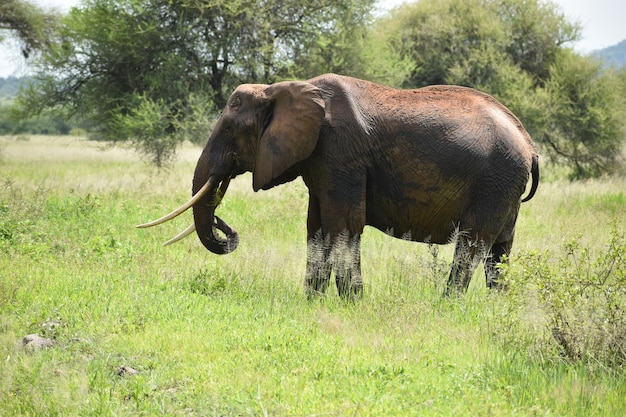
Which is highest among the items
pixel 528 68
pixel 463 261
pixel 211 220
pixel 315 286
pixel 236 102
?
pixel 236 102

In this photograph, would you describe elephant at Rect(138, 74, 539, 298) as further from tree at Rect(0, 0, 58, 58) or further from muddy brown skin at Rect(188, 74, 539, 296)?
tree at Rect(0, 0, 58, 58)

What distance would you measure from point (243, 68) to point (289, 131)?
1389 centimetres

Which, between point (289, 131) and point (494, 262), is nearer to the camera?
point (289, 131)

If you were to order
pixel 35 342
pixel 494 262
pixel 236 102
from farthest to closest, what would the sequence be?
pixel 494 262 < pixel 236 102 < pixel 35 342

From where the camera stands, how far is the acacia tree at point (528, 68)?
→ 25.0 meters

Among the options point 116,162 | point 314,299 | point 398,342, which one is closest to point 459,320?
point 398,342

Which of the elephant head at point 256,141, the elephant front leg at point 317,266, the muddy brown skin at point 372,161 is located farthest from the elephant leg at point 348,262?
the elephant head at point 256,141

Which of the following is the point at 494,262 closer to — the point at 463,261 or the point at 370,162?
the point at 463,261

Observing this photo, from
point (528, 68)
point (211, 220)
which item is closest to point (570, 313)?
point (211, 220)

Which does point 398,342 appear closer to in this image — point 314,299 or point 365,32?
point 314,299

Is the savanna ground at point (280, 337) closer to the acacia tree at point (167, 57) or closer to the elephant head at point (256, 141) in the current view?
the elephant head at point (256, 141)

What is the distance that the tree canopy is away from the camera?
20047 mm

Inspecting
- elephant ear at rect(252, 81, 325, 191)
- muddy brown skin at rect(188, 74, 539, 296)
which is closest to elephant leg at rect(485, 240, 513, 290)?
muddy brown skin at rect(188, 74, 539, 296)

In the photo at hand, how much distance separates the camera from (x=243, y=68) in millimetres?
20984
